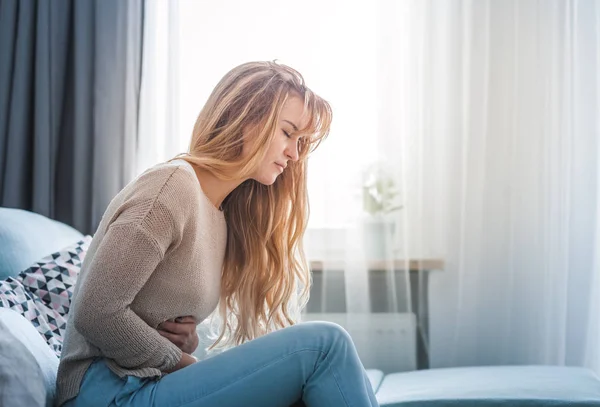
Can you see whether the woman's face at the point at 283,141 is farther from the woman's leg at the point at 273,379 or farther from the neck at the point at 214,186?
the woman's leg at the point at 273,379

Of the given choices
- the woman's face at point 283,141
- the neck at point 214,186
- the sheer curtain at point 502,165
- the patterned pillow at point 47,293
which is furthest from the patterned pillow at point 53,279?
the sheer curtain at point 502,165

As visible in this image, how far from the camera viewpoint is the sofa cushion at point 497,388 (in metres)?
1.82

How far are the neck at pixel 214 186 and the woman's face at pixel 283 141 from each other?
0.07 m

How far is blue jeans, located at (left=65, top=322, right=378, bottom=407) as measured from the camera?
4.41ft

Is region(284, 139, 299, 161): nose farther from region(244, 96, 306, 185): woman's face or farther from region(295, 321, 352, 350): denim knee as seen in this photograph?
region(295, 321, 352, 350): denim knee

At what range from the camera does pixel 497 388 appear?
1.90 m

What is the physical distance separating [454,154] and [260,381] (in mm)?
1664

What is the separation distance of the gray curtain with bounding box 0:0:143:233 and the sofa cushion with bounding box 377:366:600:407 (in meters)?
1.39

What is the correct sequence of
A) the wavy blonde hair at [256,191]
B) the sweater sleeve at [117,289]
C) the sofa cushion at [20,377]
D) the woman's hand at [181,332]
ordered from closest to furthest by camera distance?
the sofa cushion at [20,377] → the sweater sleeve at [117,289] → the woman's hand at [181,332] → the wavy blonde hair at [256,191]

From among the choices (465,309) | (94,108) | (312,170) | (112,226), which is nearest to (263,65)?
(112,226)

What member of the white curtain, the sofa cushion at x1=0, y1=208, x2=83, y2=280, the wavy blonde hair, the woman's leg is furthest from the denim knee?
the white curtain

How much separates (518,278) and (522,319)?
16 cm

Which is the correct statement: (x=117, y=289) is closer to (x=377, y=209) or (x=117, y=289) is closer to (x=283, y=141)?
(x=283, y=141)

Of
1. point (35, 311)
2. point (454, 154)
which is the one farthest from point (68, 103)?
point (454, 154)
